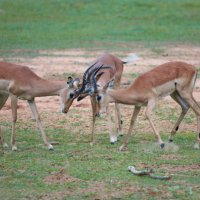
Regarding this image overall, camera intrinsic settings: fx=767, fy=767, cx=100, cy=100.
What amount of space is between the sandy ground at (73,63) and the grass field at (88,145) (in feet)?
0.08

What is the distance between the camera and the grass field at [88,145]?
25.4 ft

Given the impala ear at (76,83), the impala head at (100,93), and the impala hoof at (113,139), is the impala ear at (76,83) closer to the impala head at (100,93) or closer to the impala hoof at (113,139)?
the impala head at (100,93)

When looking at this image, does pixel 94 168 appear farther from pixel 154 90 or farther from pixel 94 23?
pixel 94 23

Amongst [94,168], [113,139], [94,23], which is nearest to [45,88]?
[113,139]

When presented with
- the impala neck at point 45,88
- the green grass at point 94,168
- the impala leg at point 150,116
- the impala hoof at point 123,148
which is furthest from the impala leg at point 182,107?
the impala neck at point 45,88

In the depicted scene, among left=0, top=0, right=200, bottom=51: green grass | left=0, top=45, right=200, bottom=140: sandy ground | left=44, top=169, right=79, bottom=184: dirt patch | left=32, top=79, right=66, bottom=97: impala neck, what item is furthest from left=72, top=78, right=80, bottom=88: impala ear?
left=0, top=0, right=200, bottom=51: green grass

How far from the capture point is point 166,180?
26.4 ft

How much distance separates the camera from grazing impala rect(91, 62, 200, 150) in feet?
32.9

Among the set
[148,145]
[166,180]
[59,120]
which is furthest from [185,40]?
[166,180]

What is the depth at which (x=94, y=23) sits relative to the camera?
2502 centimetres

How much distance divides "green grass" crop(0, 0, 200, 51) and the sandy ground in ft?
A: 4.35

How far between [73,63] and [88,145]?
712cm

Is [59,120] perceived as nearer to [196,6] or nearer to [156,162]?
[156,162]

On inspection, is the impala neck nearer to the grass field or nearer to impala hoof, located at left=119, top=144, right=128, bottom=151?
the grass field
